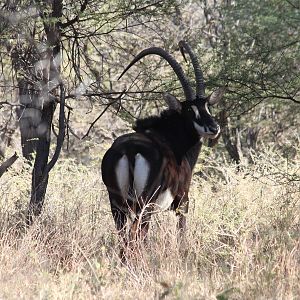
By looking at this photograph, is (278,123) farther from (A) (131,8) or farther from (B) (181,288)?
(B) (181,288)

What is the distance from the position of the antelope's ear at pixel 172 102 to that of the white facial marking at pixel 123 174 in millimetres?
1323

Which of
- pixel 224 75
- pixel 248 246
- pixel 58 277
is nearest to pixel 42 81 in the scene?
pixel 224 75

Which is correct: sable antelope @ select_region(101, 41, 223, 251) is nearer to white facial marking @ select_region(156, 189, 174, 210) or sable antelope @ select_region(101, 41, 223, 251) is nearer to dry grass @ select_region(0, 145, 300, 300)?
white facial marking @ select_region(156, 189, 174, 210)

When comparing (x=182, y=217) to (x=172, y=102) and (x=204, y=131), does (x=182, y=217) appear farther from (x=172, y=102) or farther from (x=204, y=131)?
(x=172, y=102)

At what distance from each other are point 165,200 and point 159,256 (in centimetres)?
150

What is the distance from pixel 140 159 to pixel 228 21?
19.0 ft

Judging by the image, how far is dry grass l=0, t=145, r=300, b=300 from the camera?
5043 millimetres

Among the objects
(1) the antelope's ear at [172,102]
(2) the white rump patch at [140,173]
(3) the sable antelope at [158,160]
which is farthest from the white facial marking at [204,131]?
(2) the white rump patch at [140,173]

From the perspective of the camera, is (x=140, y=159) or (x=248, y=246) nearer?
(x=248, y=246)

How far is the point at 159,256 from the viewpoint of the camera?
5910 mm

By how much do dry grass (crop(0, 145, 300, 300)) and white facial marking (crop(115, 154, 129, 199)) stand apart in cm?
53

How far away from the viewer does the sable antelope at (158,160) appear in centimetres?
693

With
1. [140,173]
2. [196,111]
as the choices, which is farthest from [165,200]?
[196,111]

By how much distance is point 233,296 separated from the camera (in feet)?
16.2
